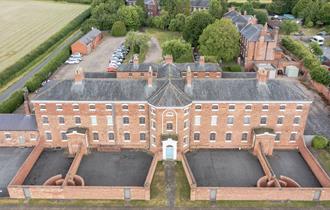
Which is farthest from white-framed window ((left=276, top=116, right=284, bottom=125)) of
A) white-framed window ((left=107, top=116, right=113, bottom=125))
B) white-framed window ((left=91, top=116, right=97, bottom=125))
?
white-framed window ((left=91, top=116, right=97, bottom=125))

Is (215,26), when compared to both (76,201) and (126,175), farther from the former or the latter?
(76,201)

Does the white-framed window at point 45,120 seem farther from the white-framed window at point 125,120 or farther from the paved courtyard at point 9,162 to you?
the white-framed window at point 125,120

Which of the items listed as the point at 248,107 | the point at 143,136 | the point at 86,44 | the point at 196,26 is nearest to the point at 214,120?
the point at 248,107

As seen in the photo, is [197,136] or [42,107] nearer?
[42,107]

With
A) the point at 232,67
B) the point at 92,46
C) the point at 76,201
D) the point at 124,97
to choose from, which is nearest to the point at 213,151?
the point at 124,97

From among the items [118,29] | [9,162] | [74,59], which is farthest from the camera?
[118,29]

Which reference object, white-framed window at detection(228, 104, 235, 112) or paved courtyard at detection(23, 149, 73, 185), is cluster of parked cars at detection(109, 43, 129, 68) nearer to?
paved courtyard at detection(23, 149, 73, 185)

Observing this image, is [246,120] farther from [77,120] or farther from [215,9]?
[215,9]
